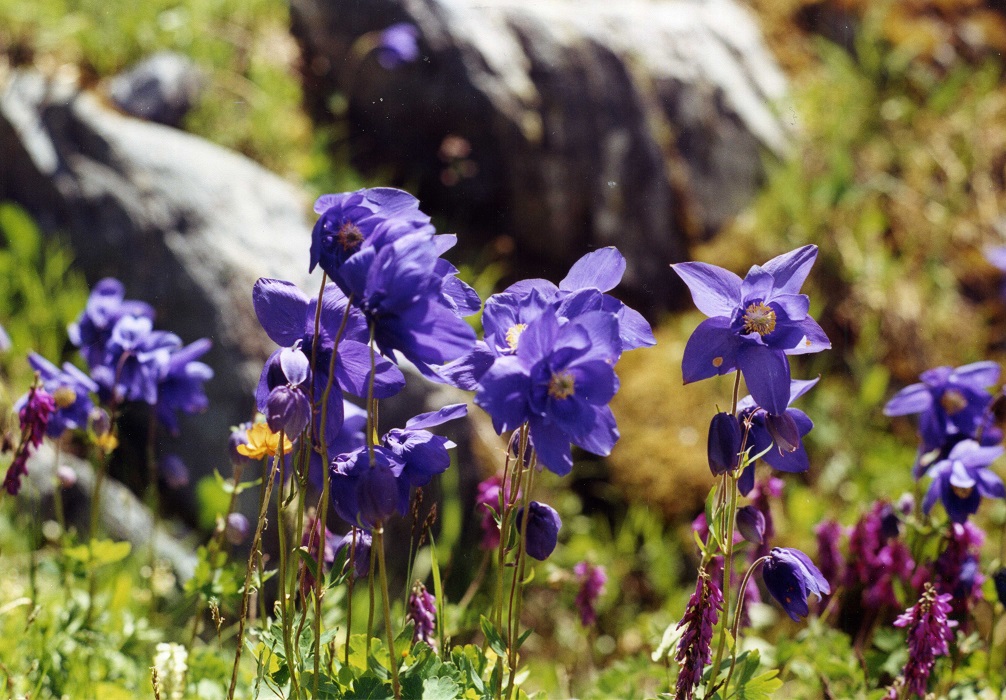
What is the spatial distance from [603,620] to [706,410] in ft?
3.55

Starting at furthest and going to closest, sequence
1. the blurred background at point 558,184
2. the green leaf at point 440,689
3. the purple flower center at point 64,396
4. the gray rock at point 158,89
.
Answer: the gray rock at point 158,89
the blurred background at point 558,184
the purple flower center at point 64,396
the green leaf at point 440,689

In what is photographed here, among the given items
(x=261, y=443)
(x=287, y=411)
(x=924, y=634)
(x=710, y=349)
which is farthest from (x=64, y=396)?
(x=924, y=634)

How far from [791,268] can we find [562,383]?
455 mm

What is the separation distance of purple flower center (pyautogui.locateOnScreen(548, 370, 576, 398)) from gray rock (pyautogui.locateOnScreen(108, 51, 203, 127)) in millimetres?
3275

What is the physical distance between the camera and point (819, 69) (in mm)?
5754

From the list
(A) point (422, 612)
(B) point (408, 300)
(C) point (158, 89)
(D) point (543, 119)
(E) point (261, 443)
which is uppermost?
(B) point (408, 300)

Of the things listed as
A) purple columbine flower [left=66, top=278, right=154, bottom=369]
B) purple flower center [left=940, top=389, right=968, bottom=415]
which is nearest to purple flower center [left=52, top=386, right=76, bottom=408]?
purple columbine flower [left=66, top=278, right=154, bottom=369]

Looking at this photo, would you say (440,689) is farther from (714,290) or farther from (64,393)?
(64,393)

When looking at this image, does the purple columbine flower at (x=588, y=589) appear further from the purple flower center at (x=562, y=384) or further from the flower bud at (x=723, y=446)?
the purple flower center at (x=562, y=384)

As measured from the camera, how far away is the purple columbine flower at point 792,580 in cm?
143

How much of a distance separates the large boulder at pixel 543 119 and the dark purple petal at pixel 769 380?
9.65 feet

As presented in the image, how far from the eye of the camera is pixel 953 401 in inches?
82.4

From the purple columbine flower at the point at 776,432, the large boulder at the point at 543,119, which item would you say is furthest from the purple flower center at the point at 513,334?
the large boulder at the point at 543,119

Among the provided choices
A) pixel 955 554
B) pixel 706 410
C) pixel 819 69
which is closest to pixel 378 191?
pixel 955 554
